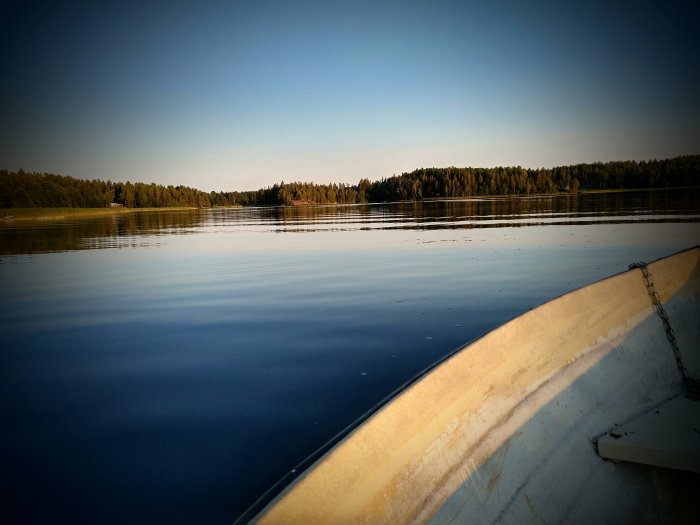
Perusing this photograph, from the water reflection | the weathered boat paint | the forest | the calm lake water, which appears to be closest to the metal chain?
the weathered boat paint

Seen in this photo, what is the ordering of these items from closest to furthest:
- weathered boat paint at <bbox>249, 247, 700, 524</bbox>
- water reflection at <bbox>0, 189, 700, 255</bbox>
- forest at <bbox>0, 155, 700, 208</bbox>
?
weathered boat paint at <bbox>249, 247, 700, 524</bbox>
water reflection at <bbox>0, 189, 700, 255</bbox>
forest at <bbox>0, 155, 700, 208</bbox>

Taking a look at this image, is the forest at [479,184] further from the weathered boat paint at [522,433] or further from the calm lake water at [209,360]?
the weathered boat paint at [522,433]

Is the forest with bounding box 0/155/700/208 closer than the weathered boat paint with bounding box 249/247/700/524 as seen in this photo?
No

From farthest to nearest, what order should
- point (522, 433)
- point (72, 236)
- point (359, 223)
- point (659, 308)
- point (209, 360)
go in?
point (359, 223)
point (72, 236)
point (209, 360)
point (659, 308)
point (522, 433)

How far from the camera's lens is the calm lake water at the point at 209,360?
291cm

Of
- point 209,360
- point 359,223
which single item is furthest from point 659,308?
point 359,223

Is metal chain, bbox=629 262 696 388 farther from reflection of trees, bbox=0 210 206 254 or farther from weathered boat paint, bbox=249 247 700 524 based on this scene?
reflection of trees, bbox=0 210 206 254

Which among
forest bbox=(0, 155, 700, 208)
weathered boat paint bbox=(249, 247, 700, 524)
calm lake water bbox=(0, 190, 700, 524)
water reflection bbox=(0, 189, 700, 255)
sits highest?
forest bbox=(0, 155, 700, 208)

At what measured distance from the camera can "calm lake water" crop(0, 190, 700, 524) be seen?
291cm

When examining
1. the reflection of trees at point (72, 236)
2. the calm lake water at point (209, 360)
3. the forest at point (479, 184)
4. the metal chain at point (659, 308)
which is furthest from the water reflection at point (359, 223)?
the forest at point (479, 184)

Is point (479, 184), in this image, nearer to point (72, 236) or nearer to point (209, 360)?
point (72, 236)

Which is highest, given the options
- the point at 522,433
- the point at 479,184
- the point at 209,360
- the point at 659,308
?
Result: the point at 479,184

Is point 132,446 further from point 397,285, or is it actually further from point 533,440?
point 397,285

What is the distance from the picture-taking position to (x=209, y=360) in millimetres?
5316
